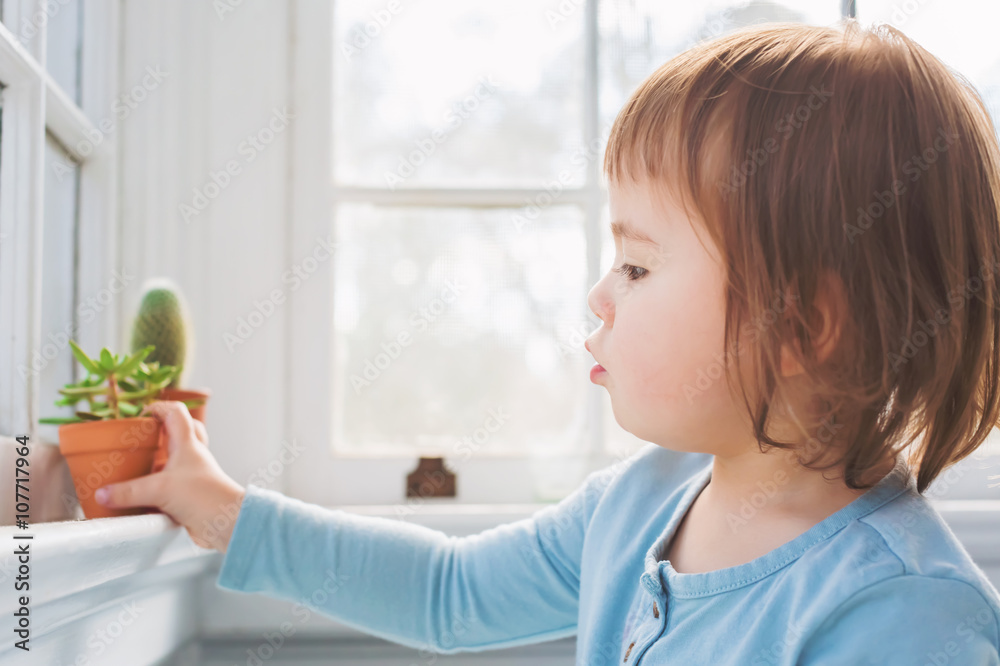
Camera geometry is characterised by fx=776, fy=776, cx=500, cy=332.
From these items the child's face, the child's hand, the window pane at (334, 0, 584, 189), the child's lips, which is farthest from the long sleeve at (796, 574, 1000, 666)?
the window pane at (334, 0, 584, 189)

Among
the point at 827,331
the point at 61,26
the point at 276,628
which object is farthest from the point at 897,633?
the point at 61,26

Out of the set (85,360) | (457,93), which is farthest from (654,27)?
(85,360)

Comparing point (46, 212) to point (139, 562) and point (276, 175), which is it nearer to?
point (276, 175)

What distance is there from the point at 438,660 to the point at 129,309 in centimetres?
62

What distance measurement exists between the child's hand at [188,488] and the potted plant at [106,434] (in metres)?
0.01

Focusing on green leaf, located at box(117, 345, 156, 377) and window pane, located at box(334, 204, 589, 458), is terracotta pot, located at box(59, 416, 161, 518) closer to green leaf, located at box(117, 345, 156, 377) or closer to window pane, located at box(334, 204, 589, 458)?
green leaf, located at box(117, 345, 156, 377)

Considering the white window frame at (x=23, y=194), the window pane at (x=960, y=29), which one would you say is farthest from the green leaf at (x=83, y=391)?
the window pane at (x=960, y=29)

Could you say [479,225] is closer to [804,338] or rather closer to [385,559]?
[385,559]

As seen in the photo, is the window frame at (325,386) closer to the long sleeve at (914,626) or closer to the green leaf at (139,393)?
the green leaf at (139,393)

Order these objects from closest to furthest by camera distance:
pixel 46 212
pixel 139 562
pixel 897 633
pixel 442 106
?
pixel 897 633, pixel 139 562, pixel 46 212, pixel 442 106

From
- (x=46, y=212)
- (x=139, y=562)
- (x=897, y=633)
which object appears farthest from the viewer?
(x=46, y=212)

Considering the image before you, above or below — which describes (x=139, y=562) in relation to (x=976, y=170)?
below

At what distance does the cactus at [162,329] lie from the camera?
82 cm

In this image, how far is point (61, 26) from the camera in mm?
957
